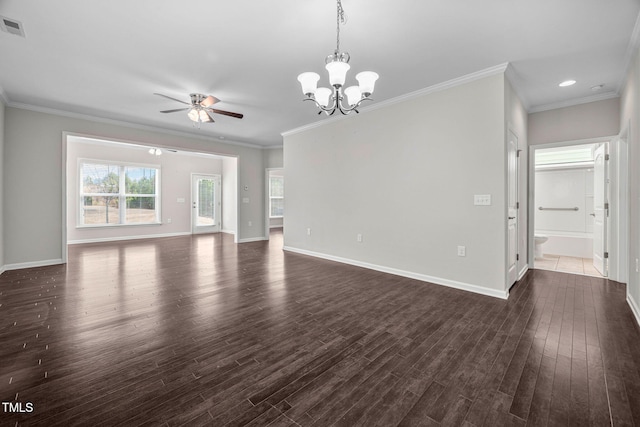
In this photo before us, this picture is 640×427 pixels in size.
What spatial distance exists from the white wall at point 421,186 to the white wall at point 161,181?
17.4 ft

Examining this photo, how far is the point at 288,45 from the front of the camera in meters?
2.82

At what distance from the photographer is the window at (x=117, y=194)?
24.5ft

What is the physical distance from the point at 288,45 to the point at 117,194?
7.50m

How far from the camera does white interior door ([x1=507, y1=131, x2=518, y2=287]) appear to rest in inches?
135

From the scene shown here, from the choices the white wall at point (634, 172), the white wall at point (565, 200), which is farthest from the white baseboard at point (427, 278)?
the white wall at point (565, 200)

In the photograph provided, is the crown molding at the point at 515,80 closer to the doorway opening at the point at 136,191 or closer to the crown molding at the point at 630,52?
the crown molding at the point at 630,52

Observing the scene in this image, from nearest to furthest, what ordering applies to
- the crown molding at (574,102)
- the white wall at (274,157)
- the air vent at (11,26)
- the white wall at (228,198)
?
the air vent at (11,26) < the crown molding at (574,102) < the white wall at (274,157) < the white wall at (228,198)

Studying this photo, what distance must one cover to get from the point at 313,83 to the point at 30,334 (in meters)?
3.20

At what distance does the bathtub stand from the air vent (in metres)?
8.71

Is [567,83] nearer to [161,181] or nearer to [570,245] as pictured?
[570,245]

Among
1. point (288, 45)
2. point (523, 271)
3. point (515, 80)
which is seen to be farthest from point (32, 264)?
point (523, 271)

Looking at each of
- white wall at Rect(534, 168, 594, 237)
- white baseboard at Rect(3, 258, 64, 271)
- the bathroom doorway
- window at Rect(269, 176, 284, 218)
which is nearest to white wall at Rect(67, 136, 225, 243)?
window at Rect(269, 176, 284, 218)

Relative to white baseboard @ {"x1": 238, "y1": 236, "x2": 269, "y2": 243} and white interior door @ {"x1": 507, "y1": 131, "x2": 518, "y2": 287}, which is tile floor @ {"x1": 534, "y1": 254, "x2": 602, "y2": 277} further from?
white baseboard @ {"x1": 238, "y1": 236, "x2": 269, "y2": 243}

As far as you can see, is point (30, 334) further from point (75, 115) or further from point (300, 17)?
point (75, 115)
